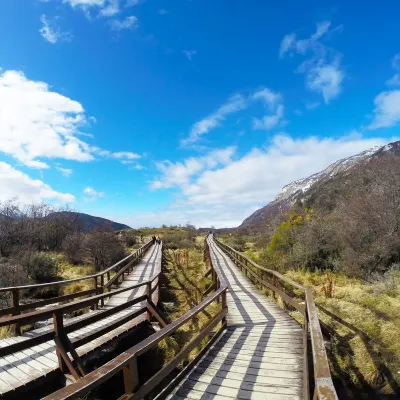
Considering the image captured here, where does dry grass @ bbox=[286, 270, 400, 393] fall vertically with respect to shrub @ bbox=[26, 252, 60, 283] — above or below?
below

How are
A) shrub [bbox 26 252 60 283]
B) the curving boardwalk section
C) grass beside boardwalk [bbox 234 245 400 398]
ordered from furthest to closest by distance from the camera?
shrub [bbox 26 252 60 283] → grass beside boardwalk [bbox 234 245 400 398] → the curving boardwalk section

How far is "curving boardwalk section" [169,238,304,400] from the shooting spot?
4113 millimetres

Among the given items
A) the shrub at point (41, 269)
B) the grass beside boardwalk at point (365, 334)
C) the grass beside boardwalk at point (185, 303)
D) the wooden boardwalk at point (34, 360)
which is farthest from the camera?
the shrub at point (41, 269)

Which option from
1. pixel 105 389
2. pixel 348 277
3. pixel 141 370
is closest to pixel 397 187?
pixel 348 277

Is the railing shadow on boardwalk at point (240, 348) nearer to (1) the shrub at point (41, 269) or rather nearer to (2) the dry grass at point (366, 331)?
(2) the dry grass at point (366, 331)

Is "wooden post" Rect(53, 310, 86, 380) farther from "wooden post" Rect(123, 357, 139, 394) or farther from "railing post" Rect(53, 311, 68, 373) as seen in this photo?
"wooden post" Rect(123, 357, 139, 394)

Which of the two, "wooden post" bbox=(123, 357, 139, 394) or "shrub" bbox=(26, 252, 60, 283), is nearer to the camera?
"wooden post" bbox=(123, 357, 139, 394)

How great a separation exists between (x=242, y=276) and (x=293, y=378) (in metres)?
11.3

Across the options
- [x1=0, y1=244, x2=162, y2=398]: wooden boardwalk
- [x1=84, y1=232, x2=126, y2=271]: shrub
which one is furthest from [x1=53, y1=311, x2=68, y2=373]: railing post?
[x1=84, y1=232, x2=126, y2=271]: shrub

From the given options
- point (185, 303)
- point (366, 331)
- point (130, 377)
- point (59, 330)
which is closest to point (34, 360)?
point (59, 330)

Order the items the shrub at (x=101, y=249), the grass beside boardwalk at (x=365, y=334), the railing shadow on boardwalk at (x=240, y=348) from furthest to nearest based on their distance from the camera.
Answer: the shrub at (x=101, y=249), the grass beside boardwalk at (x=365, y=334), the railing shadow on boardwalk at (x=240, y=348)

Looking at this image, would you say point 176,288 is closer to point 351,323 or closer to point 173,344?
point 173,344

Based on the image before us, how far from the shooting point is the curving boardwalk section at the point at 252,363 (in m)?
4.11

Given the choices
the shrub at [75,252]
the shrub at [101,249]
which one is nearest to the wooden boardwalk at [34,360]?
the shrub at [101,249]
